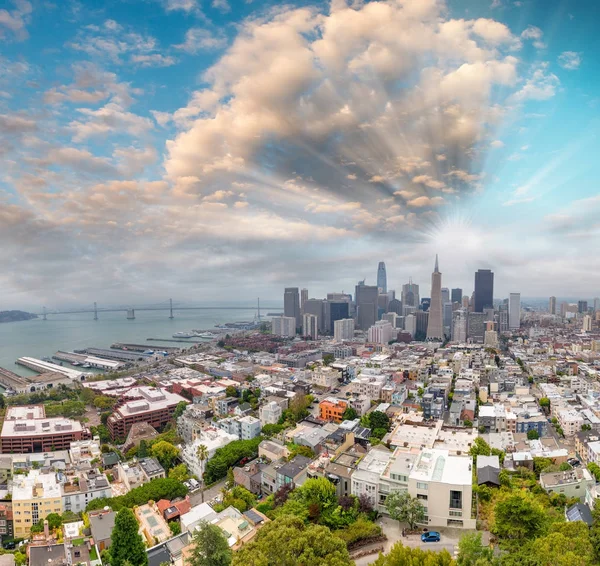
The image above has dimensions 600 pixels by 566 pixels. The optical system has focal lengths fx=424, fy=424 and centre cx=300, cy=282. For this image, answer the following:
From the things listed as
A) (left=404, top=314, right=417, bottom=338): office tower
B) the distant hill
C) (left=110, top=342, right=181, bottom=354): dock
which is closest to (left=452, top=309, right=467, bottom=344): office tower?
(left=404, top=314, right=417, bottom=338): office tower

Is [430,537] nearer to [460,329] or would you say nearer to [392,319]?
[460,329]

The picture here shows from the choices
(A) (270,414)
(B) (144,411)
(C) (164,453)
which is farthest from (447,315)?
(C) (164,453)

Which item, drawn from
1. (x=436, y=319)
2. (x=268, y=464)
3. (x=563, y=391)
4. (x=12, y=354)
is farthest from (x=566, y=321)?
(x=12, y=354)

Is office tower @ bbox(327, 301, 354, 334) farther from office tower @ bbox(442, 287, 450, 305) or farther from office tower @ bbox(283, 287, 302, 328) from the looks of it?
office tower @ bbox(442, 287, 450, 305)

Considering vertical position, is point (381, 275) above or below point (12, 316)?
above

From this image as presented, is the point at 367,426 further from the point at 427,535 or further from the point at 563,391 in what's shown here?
the point at 563,391

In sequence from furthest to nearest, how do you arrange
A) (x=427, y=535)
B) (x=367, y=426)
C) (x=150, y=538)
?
1. (x=367, y=426)
2. (x=150, y=538)
3. (x=427, y=535)
